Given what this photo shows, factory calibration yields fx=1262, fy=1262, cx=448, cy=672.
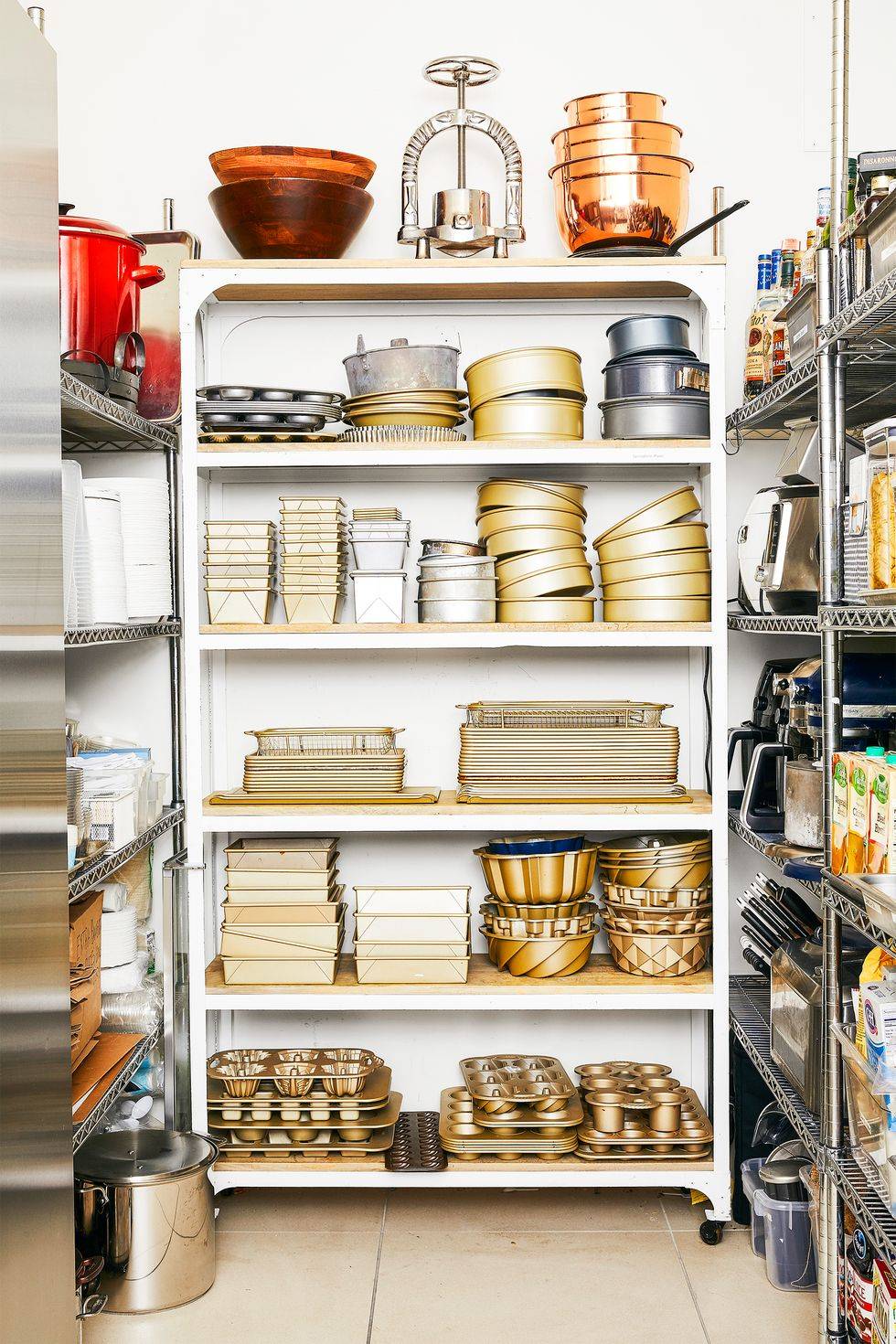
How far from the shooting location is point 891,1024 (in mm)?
1794

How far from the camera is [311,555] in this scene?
9.56 ft

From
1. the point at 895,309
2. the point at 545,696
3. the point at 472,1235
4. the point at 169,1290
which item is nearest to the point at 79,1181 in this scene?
the point at 169,1290

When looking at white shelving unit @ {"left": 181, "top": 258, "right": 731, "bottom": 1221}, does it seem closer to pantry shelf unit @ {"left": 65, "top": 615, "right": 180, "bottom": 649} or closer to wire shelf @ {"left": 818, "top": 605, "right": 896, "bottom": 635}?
pantry shelf unit @ {"left": 65, "top": 615, "right": 180, "bottom": 649}

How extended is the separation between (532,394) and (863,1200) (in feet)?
5.79

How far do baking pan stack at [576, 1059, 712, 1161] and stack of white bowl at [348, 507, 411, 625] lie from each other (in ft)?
3.94

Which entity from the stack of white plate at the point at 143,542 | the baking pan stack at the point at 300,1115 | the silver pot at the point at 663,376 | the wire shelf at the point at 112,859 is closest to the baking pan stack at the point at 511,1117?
the baking pan stack at the point at 300,1115

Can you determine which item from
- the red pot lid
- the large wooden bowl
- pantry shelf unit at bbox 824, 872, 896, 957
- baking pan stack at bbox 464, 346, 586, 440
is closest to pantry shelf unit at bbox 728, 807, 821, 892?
pantry shelf unit at bbox 824, 872, 896, 957

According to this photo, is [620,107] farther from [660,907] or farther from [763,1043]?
[763,1043]

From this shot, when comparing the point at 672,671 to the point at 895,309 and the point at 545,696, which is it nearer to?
the point at 545,696

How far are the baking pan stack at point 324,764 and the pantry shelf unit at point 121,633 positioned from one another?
A: 32 centimetres

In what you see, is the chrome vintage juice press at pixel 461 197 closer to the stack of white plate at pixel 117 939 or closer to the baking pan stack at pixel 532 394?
the baking pan stack at pixel 532 394

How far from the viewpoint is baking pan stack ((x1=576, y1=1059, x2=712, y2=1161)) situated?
281cm

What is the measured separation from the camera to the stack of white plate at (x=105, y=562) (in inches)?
98.2

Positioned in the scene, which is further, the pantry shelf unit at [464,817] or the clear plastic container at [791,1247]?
the pantry shelf unit at [464,817]
